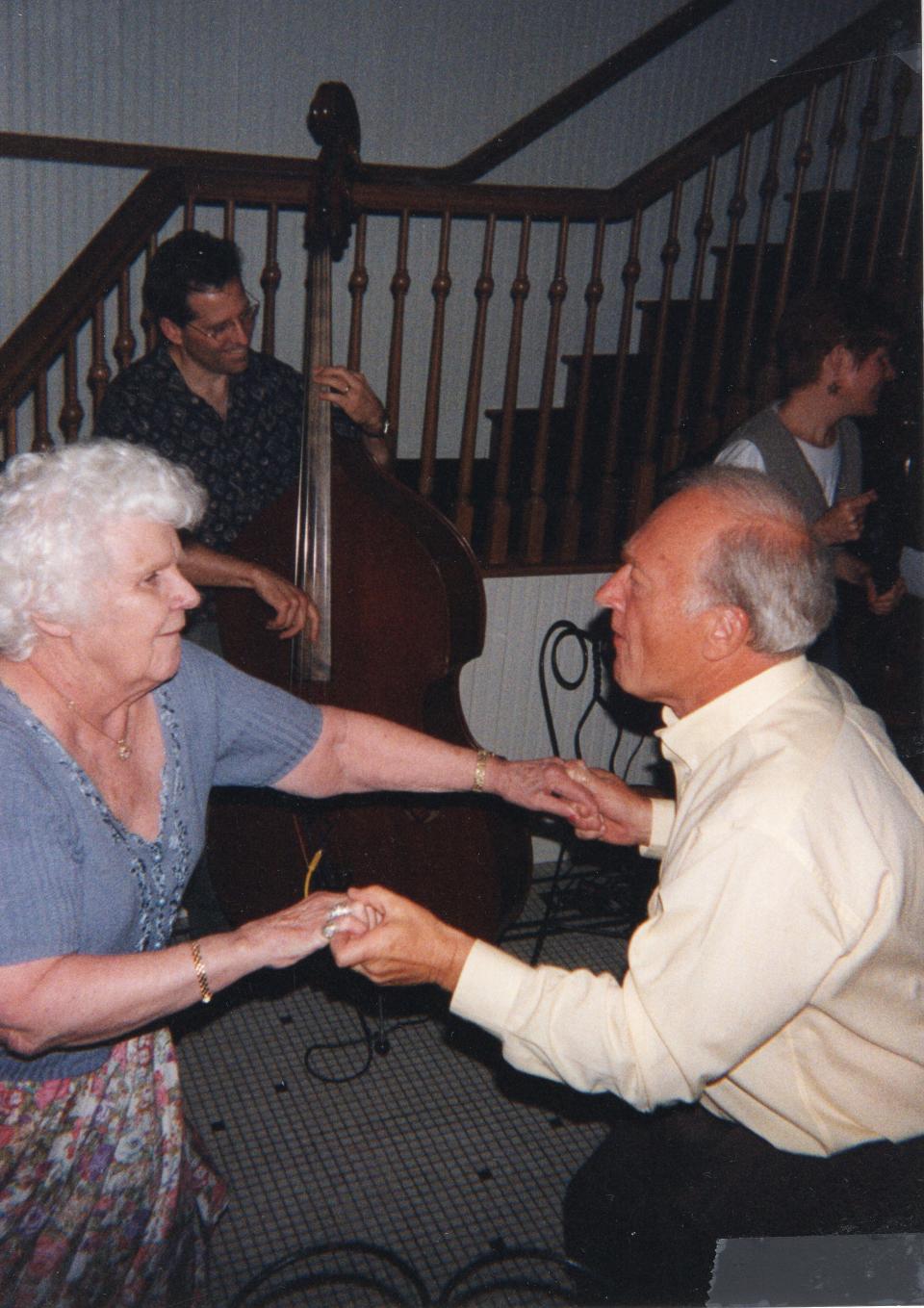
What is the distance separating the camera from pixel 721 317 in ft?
12.2

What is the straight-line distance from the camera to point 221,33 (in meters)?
4.23

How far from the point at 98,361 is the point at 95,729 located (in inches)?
62.3

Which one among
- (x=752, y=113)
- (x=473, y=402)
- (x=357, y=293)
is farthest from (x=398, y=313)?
(x=752, y=113)

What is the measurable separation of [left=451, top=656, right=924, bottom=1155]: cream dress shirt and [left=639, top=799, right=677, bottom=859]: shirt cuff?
32cm

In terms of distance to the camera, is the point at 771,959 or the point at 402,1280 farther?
the point at 402,1280

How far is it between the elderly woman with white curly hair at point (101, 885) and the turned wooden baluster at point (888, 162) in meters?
3.18

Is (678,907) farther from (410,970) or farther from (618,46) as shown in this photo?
(618,46)

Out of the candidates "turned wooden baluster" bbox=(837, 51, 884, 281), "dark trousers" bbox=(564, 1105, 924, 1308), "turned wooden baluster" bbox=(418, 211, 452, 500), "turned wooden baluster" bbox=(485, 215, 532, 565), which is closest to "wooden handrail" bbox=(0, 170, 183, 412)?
"turned wooden baluster" bbox=(418, 211, 452, 500)

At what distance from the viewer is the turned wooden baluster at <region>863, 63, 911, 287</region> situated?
397 cm

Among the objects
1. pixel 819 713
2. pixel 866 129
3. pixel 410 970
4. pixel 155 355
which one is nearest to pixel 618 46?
pixel 866 129

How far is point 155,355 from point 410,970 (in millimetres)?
1717

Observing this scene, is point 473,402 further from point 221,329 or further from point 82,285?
point 82,285

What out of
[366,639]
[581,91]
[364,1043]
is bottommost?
[364,1043]

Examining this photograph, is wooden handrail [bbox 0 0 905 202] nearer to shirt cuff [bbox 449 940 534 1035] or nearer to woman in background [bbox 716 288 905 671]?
woman in background [bbox 716 288 905 671]
